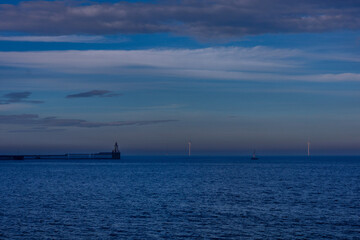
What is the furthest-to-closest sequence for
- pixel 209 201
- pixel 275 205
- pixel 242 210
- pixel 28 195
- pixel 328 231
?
pixel 28 195
pixel 209 201
pixel 275 205
pixel 242 210
pixel 328 231

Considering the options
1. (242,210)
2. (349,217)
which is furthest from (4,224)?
(349,217)

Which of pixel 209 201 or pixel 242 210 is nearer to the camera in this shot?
pixel 242 210

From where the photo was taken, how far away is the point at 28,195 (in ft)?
247

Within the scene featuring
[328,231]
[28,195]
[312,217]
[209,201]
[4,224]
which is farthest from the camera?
[28,195]

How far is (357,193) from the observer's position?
258 ft

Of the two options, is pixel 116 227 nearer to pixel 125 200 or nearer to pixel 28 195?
pixel 125 200

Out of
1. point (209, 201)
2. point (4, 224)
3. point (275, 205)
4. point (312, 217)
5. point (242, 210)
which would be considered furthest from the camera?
point (209, 201)

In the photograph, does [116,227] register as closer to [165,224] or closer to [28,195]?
[165,224]

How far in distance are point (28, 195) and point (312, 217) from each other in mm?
48004

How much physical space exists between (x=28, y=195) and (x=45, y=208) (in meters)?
18.4

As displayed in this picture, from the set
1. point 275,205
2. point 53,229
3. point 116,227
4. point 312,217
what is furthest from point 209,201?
point 53,229

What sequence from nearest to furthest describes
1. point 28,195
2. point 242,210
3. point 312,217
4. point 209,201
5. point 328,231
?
point 328,231, point 312,217, point 242,210, point 209,201, point 28,195

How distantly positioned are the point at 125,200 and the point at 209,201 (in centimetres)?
1305

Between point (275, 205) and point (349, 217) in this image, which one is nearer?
point (349, 217)
